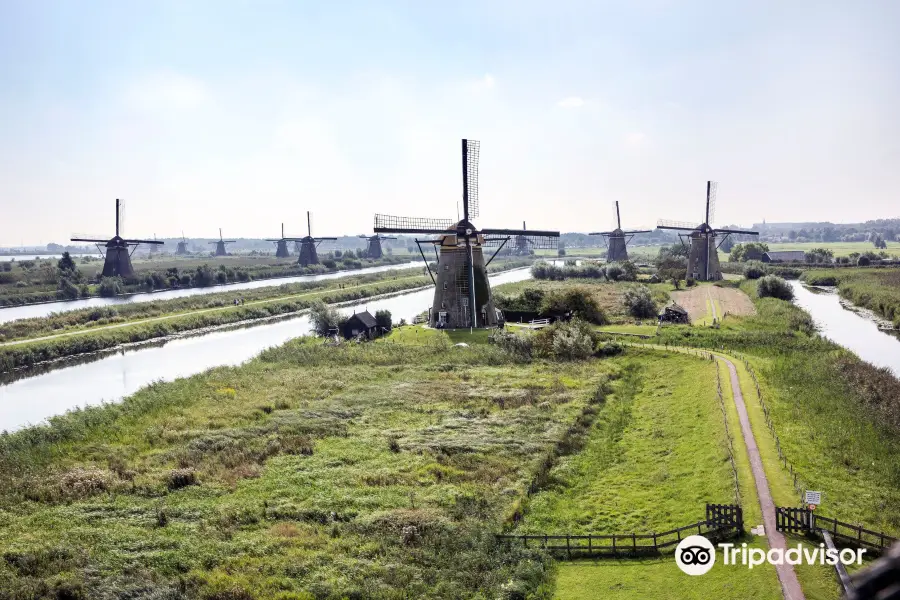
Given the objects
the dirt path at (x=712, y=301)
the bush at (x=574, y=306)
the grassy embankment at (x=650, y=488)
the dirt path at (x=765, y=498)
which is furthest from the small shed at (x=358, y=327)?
the dirt path at (x=765, y=498)

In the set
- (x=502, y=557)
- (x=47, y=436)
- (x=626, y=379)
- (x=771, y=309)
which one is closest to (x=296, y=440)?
(x=47, y=436)

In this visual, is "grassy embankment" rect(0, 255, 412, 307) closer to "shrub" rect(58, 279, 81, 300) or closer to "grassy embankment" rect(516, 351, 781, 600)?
"shrub" rect(58, 279, 81, 300)

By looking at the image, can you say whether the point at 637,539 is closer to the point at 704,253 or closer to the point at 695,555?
the point at 695,555

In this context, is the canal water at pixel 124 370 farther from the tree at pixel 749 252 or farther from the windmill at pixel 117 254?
the tree at pixel 749 252

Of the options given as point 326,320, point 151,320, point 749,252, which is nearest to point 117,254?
point 151,320

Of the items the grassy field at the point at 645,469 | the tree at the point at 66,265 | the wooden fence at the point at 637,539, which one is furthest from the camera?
the tree at the point at 66,265

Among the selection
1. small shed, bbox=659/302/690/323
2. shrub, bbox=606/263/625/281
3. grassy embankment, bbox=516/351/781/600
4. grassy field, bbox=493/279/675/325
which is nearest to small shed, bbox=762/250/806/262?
shrub, bbox=606/263/625/281

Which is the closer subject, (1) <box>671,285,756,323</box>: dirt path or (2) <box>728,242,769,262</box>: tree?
(1) <box>671,285,756,323</box>: dirt path
